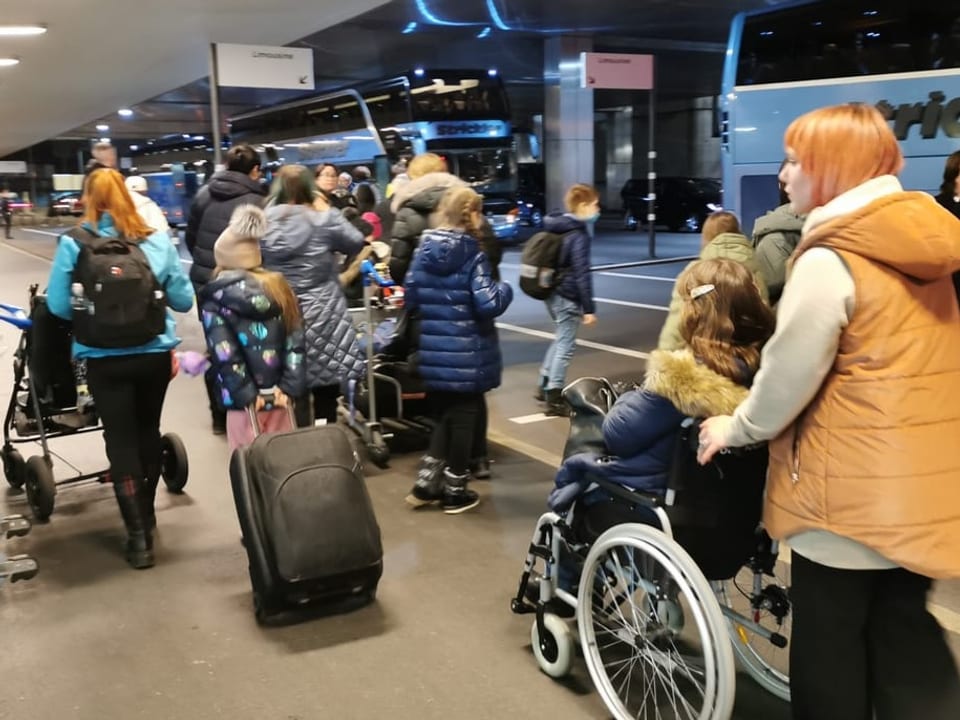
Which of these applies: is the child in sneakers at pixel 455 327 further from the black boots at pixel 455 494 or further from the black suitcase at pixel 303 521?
the black suitcase at pixel 303 521

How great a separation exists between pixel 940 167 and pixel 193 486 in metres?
7.89

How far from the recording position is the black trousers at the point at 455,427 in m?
4.75

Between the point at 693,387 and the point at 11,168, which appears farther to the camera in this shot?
the point at 11,168

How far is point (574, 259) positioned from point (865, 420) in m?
4.65

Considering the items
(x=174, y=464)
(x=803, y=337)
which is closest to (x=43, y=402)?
(x=174, y=464)

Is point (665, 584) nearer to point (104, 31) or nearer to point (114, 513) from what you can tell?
point (114, 513)

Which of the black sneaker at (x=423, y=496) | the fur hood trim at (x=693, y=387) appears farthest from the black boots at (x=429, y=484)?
the fur hood trim at (x=693, y=387)

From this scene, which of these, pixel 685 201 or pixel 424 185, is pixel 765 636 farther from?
pixel 685 201

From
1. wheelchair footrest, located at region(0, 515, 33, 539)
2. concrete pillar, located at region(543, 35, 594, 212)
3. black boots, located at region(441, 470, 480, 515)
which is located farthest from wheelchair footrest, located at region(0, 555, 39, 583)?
concrete pillar, located at region(543, 35, 594, 212)

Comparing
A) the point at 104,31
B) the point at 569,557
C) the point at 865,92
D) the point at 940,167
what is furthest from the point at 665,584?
the point at 104,31

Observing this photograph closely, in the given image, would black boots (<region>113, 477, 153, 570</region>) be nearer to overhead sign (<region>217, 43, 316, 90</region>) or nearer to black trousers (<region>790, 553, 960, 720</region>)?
black trousers (<region>790, 553, 960, 720</region>)

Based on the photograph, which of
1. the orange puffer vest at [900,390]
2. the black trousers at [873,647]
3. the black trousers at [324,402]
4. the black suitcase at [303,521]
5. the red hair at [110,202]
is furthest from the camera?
the black trousers at [324,402]

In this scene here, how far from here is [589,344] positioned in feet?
30.5

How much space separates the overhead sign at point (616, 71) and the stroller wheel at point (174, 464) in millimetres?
11766
